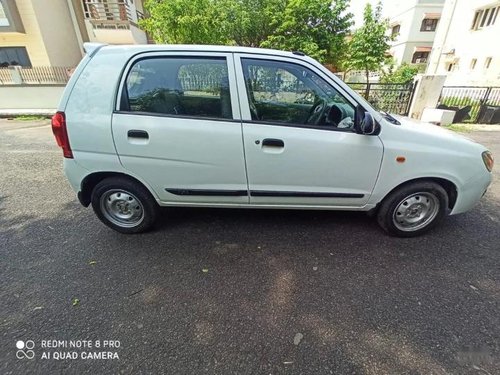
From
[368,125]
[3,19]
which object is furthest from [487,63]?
[3,19]

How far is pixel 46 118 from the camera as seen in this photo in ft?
32.9

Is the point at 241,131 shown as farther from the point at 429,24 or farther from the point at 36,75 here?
the point at 429,24

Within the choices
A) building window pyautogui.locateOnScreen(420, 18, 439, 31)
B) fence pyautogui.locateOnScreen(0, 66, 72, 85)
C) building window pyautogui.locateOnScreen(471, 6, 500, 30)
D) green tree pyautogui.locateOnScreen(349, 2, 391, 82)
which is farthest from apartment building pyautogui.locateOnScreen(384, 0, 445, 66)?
fence pyautogui.locateOnScreen(0, 66, 72, 85)

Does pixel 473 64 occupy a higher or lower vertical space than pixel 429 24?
lower

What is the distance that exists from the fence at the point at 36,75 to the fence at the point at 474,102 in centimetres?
1463

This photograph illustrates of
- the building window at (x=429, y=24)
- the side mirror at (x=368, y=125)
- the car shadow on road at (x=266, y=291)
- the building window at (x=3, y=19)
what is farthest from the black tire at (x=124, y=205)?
the building window at (x=429, y=24)

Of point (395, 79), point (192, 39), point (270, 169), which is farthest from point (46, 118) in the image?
point (395, 79)

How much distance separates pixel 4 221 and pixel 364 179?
426 centimetres

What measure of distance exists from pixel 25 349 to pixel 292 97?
288cm

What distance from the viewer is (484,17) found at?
16500mm

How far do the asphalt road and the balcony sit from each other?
14044 mm

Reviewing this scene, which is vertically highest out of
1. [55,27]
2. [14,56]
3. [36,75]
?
[55,27]

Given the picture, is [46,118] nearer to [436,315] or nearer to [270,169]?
[270,169]

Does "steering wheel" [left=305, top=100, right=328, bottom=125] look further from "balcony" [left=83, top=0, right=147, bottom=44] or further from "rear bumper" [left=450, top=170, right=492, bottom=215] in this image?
"balcony" [left=83, top=0, right=147, bottom=44]
